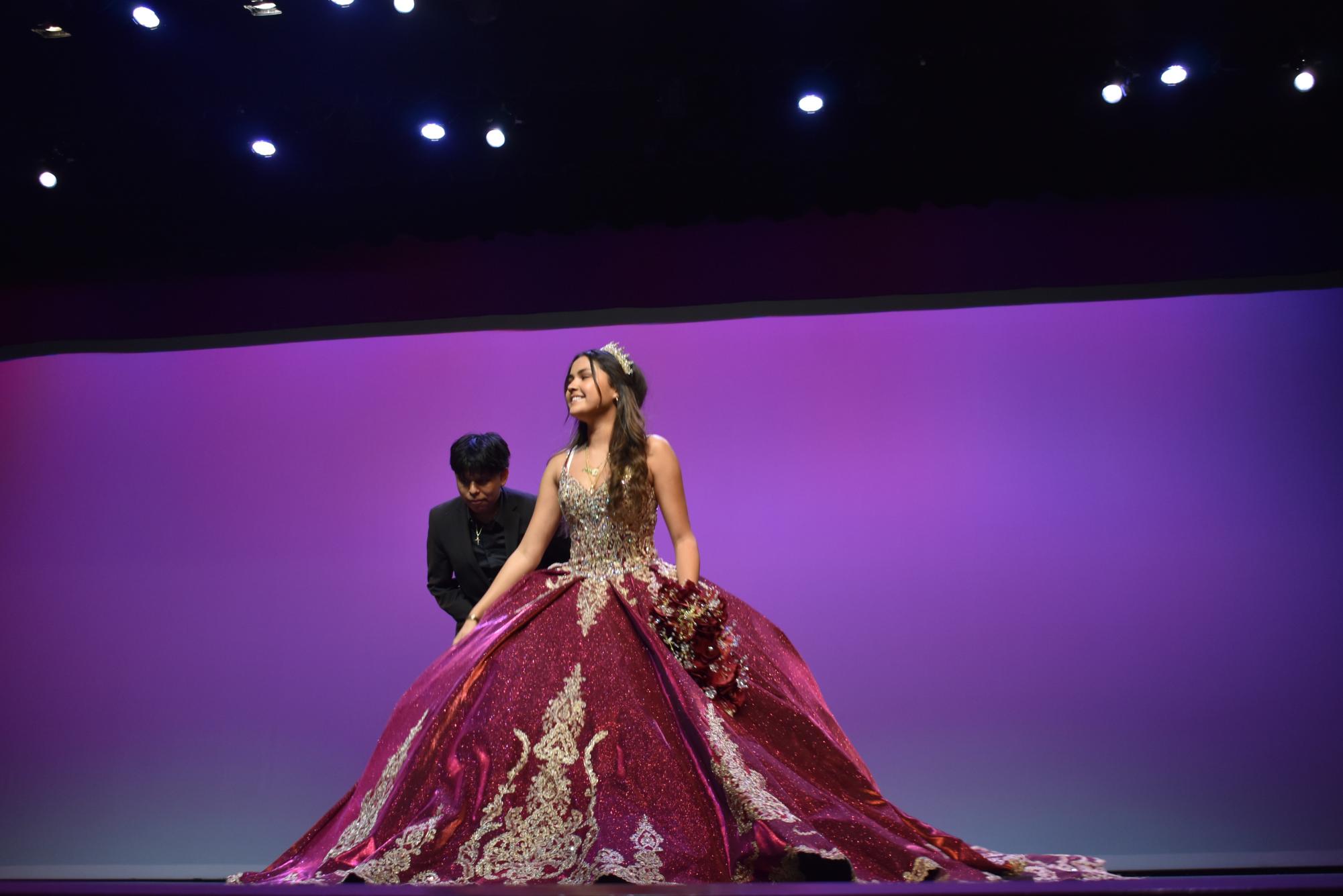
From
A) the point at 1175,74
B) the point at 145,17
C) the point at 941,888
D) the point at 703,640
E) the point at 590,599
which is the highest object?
the point at 1175,74

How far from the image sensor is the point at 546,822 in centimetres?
214

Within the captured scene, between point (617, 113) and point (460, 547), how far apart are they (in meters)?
1.84

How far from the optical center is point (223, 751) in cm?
425

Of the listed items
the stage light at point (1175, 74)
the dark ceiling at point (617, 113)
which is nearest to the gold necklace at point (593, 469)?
the dark ceiling at point (617, 113)

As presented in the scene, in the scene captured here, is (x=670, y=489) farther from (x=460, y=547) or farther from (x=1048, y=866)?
(x=1048, y=866)

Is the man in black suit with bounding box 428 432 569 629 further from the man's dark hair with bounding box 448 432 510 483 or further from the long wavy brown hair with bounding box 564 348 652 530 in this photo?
the long wavy brown hair with bounding box 564 348 652 530

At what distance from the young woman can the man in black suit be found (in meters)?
0.63

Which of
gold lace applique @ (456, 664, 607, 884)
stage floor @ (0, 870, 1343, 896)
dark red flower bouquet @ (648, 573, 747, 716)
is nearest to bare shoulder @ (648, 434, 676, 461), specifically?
dark red flower bouquet @ (648, 573, 747, 716)

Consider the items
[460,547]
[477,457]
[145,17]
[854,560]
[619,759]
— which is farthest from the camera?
[854,560]

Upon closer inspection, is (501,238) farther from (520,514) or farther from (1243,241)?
(1243,241)

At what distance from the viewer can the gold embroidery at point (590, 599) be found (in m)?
2.60

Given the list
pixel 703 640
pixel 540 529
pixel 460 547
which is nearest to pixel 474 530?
pixel 460 547

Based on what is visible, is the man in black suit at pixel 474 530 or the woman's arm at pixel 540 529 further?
the man in black suit at pixel 474 530

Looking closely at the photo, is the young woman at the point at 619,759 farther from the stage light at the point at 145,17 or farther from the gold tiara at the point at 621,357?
the stage light at the point at 145,17
